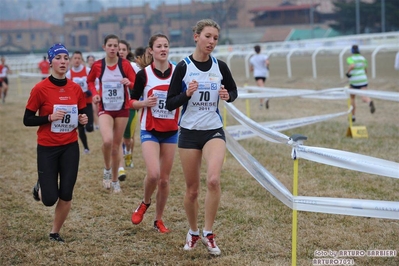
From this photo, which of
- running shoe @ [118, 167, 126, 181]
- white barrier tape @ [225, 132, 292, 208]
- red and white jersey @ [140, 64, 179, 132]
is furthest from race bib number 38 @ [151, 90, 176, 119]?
running shoe @ [118, 167, 126, 181]

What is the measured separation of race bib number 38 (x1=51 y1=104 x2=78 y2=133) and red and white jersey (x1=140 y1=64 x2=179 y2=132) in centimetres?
80

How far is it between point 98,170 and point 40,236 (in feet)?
13.3

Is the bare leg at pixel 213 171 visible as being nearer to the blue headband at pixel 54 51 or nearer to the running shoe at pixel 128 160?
the blue headband at pixel 54 51

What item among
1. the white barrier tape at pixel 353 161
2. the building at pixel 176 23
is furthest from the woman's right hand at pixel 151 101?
the building at pixel 176 23

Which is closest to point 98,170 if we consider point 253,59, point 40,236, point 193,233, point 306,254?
point 40,236

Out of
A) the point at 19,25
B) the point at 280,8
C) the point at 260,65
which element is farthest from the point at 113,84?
the point at 19,25

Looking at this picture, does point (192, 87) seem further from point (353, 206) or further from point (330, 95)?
point (330, 95)

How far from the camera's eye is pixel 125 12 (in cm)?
6612

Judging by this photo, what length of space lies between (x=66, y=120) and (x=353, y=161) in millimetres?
3062

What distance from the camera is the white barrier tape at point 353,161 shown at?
4494mm

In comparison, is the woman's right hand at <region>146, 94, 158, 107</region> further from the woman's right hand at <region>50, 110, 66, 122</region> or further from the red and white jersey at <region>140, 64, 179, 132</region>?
the woman's right hand at <region>50, 110, 66, 122</region>

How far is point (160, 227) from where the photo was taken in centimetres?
688

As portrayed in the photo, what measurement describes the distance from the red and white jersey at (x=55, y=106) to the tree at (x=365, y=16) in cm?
4134

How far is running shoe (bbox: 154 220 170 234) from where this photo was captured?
6852 mm
